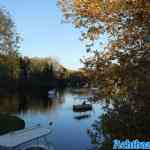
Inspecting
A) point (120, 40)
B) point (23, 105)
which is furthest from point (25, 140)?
point (23, 105)

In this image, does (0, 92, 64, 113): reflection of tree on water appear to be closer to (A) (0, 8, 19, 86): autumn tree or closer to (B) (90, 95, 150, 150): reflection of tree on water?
(A) (0, 8, 19, 86): autumn tree

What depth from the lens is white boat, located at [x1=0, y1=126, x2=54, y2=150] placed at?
21.2 m

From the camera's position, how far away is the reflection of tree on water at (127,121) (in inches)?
291

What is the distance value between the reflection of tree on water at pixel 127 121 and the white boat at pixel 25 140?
14.4 metres

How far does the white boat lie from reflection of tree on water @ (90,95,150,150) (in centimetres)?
1438

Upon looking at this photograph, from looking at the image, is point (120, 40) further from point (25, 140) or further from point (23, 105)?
point (23, 105)

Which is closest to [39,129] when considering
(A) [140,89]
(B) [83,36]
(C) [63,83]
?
(B) [83,36]

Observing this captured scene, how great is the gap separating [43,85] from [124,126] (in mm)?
129336

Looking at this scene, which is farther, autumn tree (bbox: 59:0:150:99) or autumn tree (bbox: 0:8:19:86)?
autumn tree (bbox: 0:8:19:86)

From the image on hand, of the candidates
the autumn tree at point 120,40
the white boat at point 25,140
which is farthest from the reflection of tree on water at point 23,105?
the autumn tree at point 120,40

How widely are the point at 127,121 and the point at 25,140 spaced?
53.8 ft

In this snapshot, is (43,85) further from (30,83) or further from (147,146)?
(147,146)

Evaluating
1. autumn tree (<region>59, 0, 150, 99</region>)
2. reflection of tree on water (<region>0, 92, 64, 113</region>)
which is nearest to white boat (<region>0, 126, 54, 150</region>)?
autumn tree (<region>59, 0, 150, 99</region>)

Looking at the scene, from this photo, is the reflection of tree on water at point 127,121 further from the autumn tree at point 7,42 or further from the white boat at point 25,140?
the autumn tree at point 7,42
